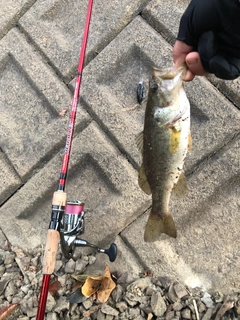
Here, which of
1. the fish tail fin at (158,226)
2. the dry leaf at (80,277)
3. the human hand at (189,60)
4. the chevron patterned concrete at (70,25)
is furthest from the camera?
the chevron patterned concrete at (70,25)

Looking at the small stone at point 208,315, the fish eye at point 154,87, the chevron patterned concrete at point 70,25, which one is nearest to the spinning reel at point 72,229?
the small stone at point 208,315

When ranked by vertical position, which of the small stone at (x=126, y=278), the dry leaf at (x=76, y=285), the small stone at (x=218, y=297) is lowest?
the small stone at (x=218, y=297)

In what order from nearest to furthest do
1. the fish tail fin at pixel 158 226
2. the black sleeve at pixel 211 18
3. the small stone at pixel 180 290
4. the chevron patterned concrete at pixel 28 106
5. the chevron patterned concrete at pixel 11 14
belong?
the black sleeve at pixel 211 18, the fish tail fin at pixel 158 226, the small stone at pixel 180 290, the chevron patterned concrete at pixel 28 106, the chevron patterned concrete at pixel 11 14

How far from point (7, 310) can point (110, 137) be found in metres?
1.46

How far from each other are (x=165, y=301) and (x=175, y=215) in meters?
0.59

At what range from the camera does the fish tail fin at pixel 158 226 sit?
7.60ft

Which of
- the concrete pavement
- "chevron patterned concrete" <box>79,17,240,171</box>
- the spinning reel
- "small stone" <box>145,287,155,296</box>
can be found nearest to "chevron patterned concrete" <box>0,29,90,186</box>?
the concrete pavement

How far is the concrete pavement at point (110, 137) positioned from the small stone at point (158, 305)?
0.20m

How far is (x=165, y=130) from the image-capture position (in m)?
2.04

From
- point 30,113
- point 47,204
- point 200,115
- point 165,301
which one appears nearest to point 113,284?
point 165,301

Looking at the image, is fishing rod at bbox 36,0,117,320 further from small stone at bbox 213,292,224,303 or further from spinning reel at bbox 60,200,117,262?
small stone at bbox 213,292,224,303

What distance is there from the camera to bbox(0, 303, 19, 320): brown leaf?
2.69 metres

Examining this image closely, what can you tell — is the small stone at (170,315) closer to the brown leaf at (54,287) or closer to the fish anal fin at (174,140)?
the brown leaf at (54,287)

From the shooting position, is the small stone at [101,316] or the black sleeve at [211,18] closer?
the black sleeve at [211,18]
